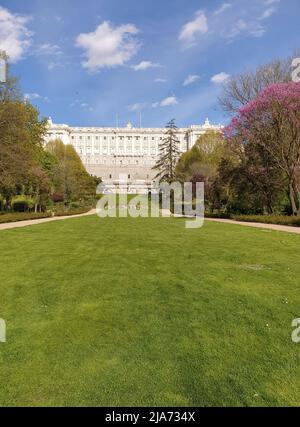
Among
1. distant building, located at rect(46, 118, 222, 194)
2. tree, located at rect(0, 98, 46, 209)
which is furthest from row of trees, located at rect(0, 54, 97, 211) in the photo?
distant building, located at rect(46, 118, 222, 194)

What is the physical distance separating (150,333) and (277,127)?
19.1m

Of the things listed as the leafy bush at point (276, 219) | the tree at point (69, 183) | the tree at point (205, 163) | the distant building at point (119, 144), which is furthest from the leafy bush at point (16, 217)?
the distant building at point (119, 144)

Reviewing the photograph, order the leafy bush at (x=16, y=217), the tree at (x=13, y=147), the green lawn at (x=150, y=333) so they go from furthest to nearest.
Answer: the tree at (x=13, y=147), the leafy bush at (x=16, y=217), the green lawn at (x=150, y=333)

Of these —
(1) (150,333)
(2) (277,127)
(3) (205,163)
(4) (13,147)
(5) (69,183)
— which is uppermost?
(3) (205,163)

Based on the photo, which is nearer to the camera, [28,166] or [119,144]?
[28,166]

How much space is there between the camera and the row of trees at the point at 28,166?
2277 centimetres

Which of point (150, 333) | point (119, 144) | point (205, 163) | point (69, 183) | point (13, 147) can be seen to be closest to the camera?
point (150, 333)

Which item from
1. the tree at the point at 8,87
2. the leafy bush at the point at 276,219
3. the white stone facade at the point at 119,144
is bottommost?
the leafy bush at the point at 276,219

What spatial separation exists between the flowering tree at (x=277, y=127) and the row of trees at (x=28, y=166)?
640 inches

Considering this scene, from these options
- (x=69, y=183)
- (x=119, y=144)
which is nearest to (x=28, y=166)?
(x=69, y=183)

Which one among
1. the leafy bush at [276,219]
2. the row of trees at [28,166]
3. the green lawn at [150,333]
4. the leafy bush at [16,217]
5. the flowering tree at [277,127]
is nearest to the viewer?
the green lawn at [150,333]

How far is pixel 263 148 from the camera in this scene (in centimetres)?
2131

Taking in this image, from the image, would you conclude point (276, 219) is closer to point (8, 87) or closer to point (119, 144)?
point (8, 87)

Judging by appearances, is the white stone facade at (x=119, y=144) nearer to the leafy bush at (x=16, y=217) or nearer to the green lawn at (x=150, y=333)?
the leafy bush at (x=16, y=217)
